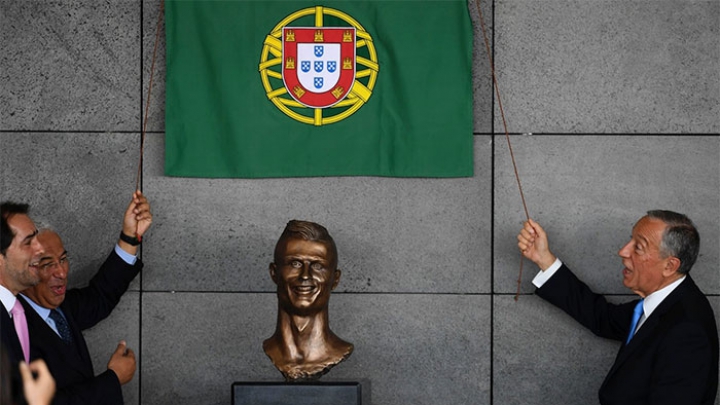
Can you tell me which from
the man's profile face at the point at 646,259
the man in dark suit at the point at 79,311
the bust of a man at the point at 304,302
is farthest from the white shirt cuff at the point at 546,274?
the man in dark suit at the point at 79,311

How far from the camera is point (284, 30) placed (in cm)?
414

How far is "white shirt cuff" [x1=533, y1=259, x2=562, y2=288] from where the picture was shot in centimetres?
395

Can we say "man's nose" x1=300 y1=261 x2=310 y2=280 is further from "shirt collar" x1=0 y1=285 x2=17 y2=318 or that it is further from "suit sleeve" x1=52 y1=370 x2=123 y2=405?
"shirt collar" x1=0 y1=285 x2=17 y2=318

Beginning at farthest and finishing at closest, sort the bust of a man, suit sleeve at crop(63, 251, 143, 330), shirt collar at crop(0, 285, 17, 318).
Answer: suit sleeve at crop(63, 251, 143, 330), the bust of a man, shirt collar at crop(0, 285, 17, 318)

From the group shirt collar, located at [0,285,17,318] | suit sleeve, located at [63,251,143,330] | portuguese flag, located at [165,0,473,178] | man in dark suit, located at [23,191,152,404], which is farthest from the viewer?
portuguese flag, located at [165,0,473,178]

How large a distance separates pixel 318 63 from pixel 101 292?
140 centimetres

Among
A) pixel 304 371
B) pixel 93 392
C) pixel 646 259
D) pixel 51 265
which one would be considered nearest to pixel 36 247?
pixel 51 265

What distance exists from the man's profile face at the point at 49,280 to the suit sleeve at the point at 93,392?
0.37 metres

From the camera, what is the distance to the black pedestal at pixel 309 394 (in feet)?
11.0

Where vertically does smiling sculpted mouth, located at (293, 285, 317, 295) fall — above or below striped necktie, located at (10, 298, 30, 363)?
above

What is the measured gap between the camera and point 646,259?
3.61 meters

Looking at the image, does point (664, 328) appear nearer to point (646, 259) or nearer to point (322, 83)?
point (646, 259)

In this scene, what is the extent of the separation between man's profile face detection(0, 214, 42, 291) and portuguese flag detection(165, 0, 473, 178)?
2.99 ft

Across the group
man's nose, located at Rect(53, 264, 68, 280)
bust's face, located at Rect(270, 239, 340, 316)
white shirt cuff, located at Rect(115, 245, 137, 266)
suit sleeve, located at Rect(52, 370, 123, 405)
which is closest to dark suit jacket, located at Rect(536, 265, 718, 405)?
bust's face, located at Rect(270, 239, 340, 316)
